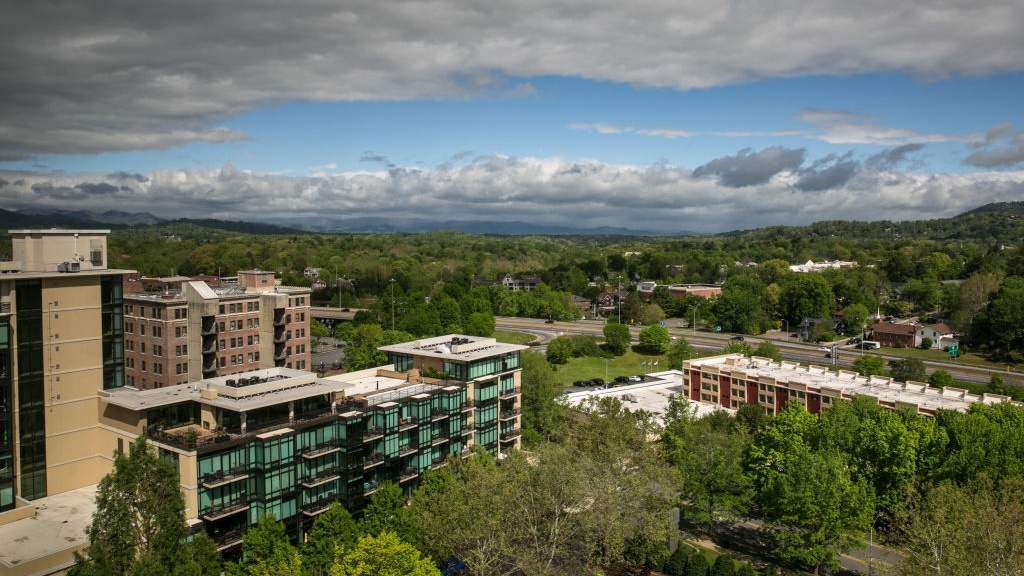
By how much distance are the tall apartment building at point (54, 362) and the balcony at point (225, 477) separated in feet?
28.0

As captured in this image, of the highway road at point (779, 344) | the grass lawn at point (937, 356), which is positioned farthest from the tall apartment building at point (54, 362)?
the grass lawn at point (937, 356)

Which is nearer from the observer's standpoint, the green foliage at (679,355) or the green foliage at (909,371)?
the green foliage at (909,371)

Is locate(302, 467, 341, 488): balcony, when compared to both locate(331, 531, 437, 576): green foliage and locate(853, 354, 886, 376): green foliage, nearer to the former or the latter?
locate(331, 531, 437, 576): green foliage

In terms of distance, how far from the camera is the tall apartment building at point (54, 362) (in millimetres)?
34219

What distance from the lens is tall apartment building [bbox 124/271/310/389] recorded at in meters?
51.0

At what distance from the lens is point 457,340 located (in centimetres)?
5081

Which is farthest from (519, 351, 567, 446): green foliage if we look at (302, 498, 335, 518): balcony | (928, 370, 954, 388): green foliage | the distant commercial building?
the distant commercial building

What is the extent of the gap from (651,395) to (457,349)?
31.6 m

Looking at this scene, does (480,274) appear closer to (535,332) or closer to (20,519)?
(535,332)

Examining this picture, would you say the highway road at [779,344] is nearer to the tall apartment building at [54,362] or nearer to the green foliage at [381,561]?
the tall apartment building at [54,362]

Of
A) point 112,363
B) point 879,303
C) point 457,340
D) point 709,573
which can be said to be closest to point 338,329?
point 457,340

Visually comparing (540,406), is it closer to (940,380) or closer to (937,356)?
(940,380)

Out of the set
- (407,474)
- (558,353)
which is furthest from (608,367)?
(407,474)

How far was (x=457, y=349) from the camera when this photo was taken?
47469 mm
